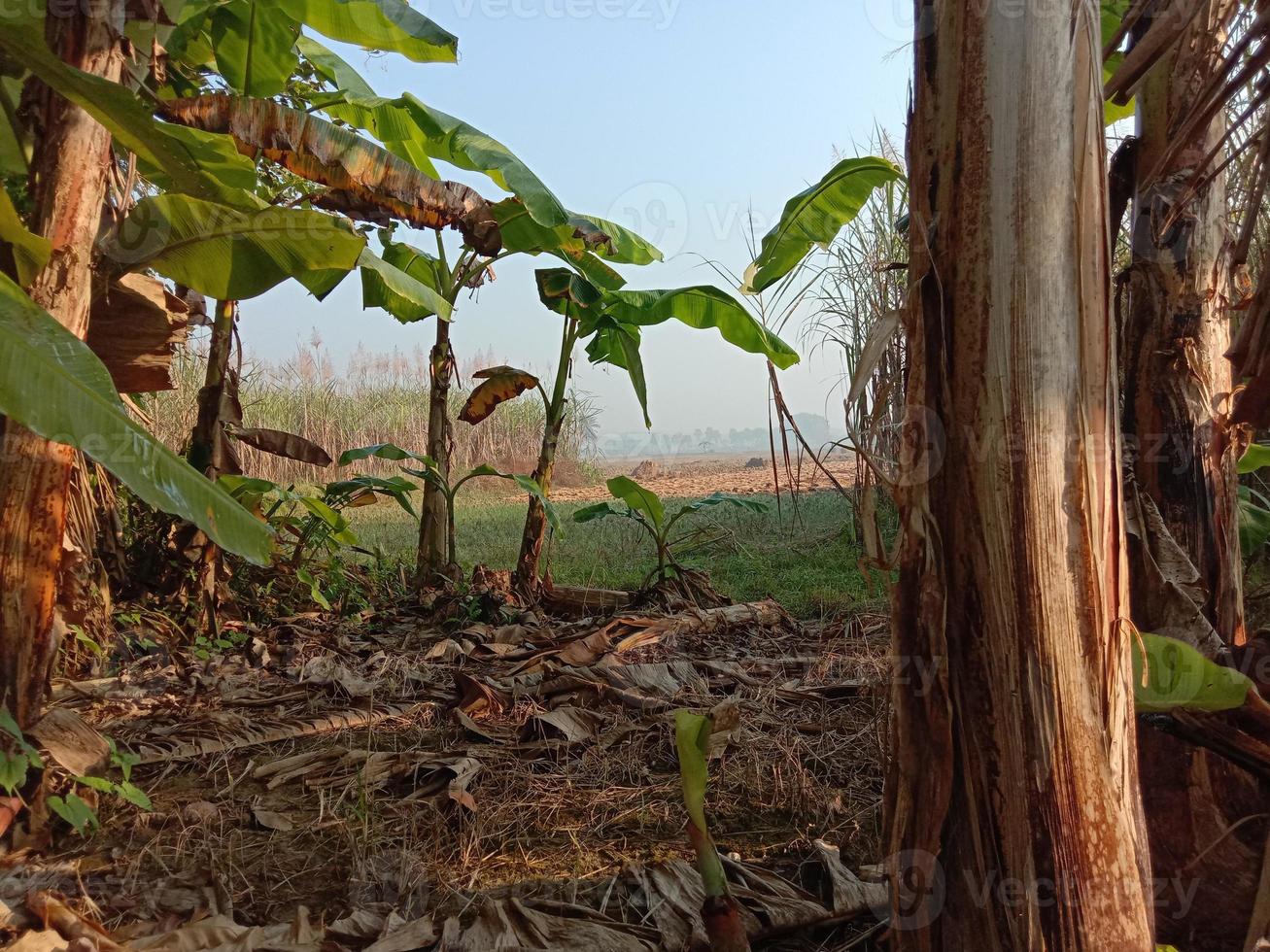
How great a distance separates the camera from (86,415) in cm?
141

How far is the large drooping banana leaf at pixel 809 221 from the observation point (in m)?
3.07

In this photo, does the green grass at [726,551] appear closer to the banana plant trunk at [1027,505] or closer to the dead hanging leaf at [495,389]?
the dead hanging leaf at [495,389]

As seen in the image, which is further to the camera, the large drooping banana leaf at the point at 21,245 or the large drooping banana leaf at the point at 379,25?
the large drooping banana leaf at the point at 379,25

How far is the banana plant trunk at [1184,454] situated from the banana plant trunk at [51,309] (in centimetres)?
234

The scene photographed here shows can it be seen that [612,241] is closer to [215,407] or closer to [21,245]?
[215,407]

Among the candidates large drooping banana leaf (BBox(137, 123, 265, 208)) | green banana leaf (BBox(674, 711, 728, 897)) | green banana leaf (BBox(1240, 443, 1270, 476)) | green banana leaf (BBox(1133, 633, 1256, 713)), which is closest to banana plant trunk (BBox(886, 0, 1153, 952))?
green banana leaf (BBox(1133, 633, 1256, 713))

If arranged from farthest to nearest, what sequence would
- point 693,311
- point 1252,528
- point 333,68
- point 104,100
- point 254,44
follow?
1. point 693,311
2. point 333,68
3. point 254,44
4. point 1252,528
5. point 104,100

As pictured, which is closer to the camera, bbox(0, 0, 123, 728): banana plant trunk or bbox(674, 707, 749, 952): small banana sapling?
bbox(674, 707, 749, 952): small banana sapling

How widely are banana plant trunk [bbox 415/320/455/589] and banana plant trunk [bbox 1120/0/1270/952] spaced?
3913mm

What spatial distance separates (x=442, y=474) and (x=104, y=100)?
10.3 feet

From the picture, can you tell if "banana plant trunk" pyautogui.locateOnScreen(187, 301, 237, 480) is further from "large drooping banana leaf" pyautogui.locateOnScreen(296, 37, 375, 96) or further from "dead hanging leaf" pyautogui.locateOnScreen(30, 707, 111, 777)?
"dead hanging leaf" pyautogui.locateOnScreen(30, 707, 111, 777)

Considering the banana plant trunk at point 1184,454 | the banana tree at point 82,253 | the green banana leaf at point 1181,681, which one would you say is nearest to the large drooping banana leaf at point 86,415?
the banana tree at point 82,253

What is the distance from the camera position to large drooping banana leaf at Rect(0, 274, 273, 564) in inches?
53.5

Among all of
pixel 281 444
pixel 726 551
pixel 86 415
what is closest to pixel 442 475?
pixel 281 444
